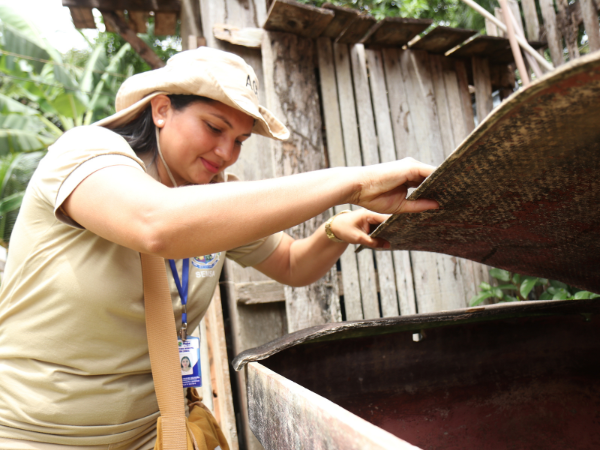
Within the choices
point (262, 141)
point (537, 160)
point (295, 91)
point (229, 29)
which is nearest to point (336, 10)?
point (295, 91)

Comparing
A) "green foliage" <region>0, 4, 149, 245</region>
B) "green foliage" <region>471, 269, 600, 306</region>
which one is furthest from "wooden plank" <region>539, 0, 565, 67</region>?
"green foliage" <region>0, 4, 149, 245</region>

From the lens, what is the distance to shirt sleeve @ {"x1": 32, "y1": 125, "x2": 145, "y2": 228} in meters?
1.04

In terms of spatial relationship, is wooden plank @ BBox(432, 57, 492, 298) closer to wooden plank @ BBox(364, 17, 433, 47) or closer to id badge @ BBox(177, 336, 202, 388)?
wooden plank @ BBox(364, 17, 433, 47)

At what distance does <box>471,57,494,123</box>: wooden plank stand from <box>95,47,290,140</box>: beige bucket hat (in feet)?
8.18

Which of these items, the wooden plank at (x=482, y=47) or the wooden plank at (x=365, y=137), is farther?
the wooden plank at (x=482, y=47)

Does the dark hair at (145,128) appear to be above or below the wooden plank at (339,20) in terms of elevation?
below

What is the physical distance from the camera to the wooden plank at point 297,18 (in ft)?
8.27

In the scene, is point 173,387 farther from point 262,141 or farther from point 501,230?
point 262,141

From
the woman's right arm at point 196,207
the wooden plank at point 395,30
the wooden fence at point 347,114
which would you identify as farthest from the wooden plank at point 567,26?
the woman's right arm at point 196,207

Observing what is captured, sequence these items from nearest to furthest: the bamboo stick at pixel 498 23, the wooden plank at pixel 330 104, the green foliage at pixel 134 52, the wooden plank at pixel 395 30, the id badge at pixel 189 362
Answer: the id badge at pixel 189 362 → the bamboo stick at pixel 498 23 → the wooden plank at pixel 395 30 → the wooden plank at pixel 330 104 → the green foliage at pixel 134 52

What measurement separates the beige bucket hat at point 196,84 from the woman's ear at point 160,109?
3 centimetres

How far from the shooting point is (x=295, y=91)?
2742 millimetres

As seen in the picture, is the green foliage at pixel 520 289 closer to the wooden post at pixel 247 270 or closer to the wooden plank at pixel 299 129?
the wooden plank at pixel 299 129

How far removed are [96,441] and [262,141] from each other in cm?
206
